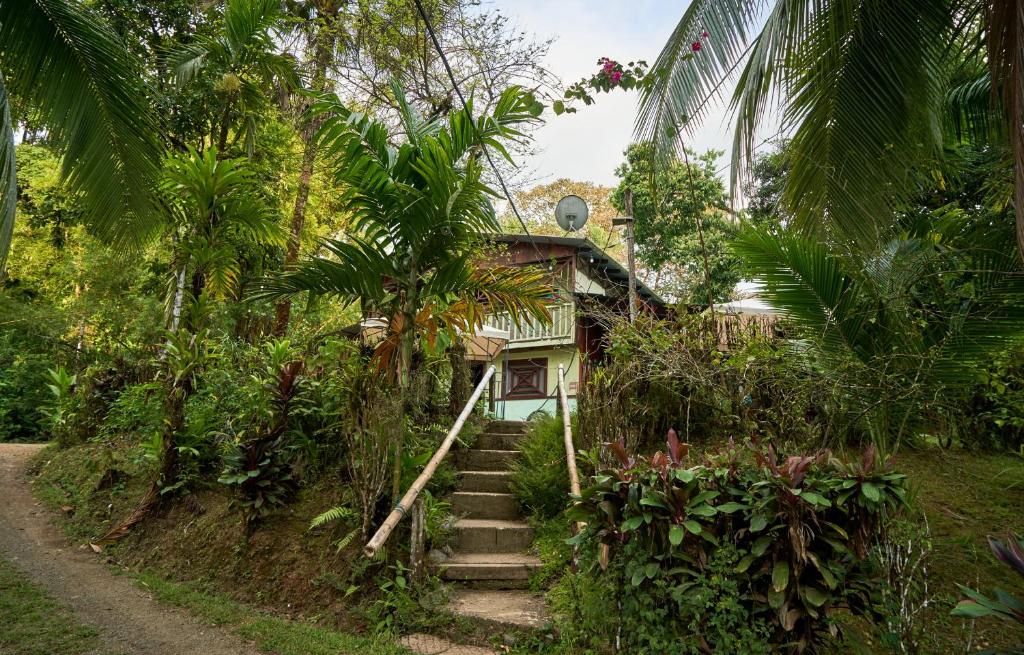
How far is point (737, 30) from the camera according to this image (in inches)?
164

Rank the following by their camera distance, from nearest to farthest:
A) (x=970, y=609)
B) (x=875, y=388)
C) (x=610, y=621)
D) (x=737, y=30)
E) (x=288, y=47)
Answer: (x=970, y=609)
(x=610, y=621)
(x=737, y=30)
(x=875, y=388)
(x=288, y=47)

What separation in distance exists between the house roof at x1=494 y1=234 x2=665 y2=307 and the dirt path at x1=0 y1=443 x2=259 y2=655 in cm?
899

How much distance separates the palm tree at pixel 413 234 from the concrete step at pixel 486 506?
1.30 m

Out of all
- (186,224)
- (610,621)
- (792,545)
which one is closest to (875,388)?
(792,545)

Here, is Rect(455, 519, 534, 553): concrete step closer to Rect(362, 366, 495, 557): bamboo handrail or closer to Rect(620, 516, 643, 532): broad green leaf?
Rect(362, 366, 495, 557): bamboo handrail

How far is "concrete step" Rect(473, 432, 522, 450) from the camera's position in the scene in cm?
746

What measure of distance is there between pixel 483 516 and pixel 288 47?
9.27 m

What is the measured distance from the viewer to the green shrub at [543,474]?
6055 millimetres

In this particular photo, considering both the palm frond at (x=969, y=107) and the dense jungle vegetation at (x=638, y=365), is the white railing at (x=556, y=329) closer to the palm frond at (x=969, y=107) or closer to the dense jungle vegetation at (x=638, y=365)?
the dense jungle vegetation at (x=638, y=365)

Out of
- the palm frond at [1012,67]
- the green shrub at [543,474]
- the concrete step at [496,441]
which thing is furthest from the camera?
the concrete step at [496,441]

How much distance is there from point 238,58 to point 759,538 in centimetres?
745

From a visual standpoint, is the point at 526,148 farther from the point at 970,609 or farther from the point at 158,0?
the point at 970,609

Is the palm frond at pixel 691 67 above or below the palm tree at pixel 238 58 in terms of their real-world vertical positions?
below

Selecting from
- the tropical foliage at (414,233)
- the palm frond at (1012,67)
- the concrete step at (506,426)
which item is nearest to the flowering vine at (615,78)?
the tropical foliage at (414,233)
